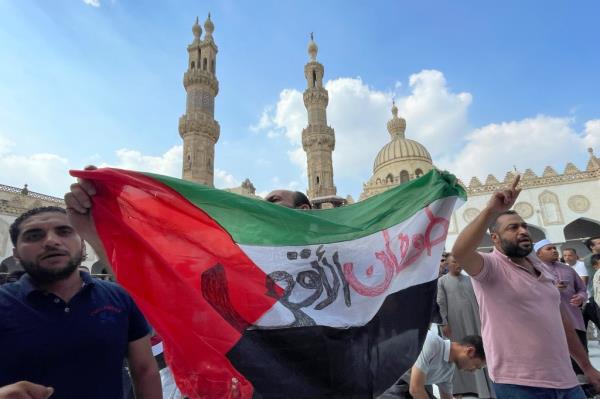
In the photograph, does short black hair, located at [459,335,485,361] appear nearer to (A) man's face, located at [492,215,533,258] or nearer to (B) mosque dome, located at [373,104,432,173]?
(A) man's face, located at [492,215,533,258]

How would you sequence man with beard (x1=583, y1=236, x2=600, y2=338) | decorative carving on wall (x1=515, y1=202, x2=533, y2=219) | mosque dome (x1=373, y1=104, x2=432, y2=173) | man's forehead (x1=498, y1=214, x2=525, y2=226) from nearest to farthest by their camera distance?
man's forehead (x1=498, y1=214, x2=525, y2=226), man with beard (x1=583, y1=236, x2=600, y2=338), decorative carving on wall (x1=515, y1=202, x2=533, y2=219), mosque dome (x1=373, y1=104, x2=432, y2=173)

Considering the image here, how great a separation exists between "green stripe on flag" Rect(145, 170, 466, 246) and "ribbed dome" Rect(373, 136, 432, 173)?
26775 mm

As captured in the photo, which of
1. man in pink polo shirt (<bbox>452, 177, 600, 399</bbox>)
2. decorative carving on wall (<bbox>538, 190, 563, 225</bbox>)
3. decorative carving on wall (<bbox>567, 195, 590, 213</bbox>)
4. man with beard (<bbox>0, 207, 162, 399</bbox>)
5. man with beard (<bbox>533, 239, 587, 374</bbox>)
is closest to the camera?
man with beard (<bbox>0, 207, 162, 399</bbox>)

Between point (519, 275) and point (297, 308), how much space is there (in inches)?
53.6

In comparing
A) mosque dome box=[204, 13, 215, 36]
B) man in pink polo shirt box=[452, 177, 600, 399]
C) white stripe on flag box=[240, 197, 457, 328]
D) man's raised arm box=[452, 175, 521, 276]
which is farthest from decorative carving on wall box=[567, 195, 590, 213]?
mosque dome box=[204, 13, 215, 36]

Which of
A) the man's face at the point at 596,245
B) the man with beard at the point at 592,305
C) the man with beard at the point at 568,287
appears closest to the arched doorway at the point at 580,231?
the man with beard at the point at 592,305

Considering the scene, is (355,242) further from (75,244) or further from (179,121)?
(179,121)

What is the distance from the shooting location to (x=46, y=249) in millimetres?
1590

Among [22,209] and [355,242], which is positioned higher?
[22,209]

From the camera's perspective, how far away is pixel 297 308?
187cm

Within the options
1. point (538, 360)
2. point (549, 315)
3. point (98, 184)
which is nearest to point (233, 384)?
point (98, 184)

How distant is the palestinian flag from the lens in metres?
1.70

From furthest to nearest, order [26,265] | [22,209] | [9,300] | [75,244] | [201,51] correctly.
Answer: [201,51] → [22,209] → [75,244] → [26,265] → [9,300]

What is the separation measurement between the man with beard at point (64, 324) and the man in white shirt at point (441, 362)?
192 cm
